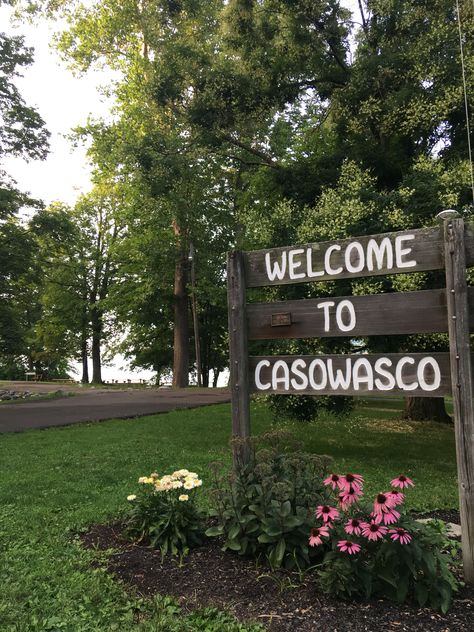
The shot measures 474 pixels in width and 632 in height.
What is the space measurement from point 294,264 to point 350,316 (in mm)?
570

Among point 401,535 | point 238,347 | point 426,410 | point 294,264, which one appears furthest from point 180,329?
point 401,535

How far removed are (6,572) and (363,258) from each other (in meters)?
3.16

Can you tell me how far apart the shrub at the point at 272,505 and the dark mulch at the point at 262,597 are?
119mm

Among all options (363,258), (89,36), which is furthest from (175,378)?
(363,258)

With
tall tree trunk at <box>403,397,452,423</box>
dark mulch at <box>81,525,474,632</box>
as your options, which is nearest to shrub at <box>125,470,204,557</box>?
dark mulch at <box>81,525,474,632</box>

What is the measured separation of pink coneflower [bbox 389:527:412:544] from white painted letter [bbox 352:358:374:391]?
3.26 ft

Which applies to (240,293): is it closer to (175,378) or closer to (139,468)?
(139,468)

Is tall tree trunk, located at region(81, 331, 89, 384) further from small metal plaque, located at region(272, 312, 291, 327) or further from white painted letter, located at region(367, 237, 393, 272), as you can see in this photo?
white painted letter, located at region(367, 237, 393, 272)

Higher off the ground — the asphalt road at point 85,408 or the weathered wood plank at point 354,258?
the weathered wood plank at point 354,258

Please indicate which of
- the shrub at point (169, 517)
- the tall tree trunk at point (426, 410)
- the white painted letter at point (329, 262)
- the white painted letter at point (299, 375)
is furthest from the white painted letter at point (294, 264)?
the tall tree trunk at point (426, 410)

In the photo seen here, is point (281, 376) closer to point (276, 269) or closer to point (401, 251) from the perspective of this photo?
point (276, 269)

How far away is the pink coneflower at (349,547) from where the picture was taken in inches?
110

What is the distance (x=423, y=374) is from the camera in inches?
136

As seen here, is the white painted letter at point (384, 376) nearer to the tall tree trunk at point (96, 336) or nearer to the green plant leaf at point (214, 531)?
the green plant leaf at point (214, 531)
